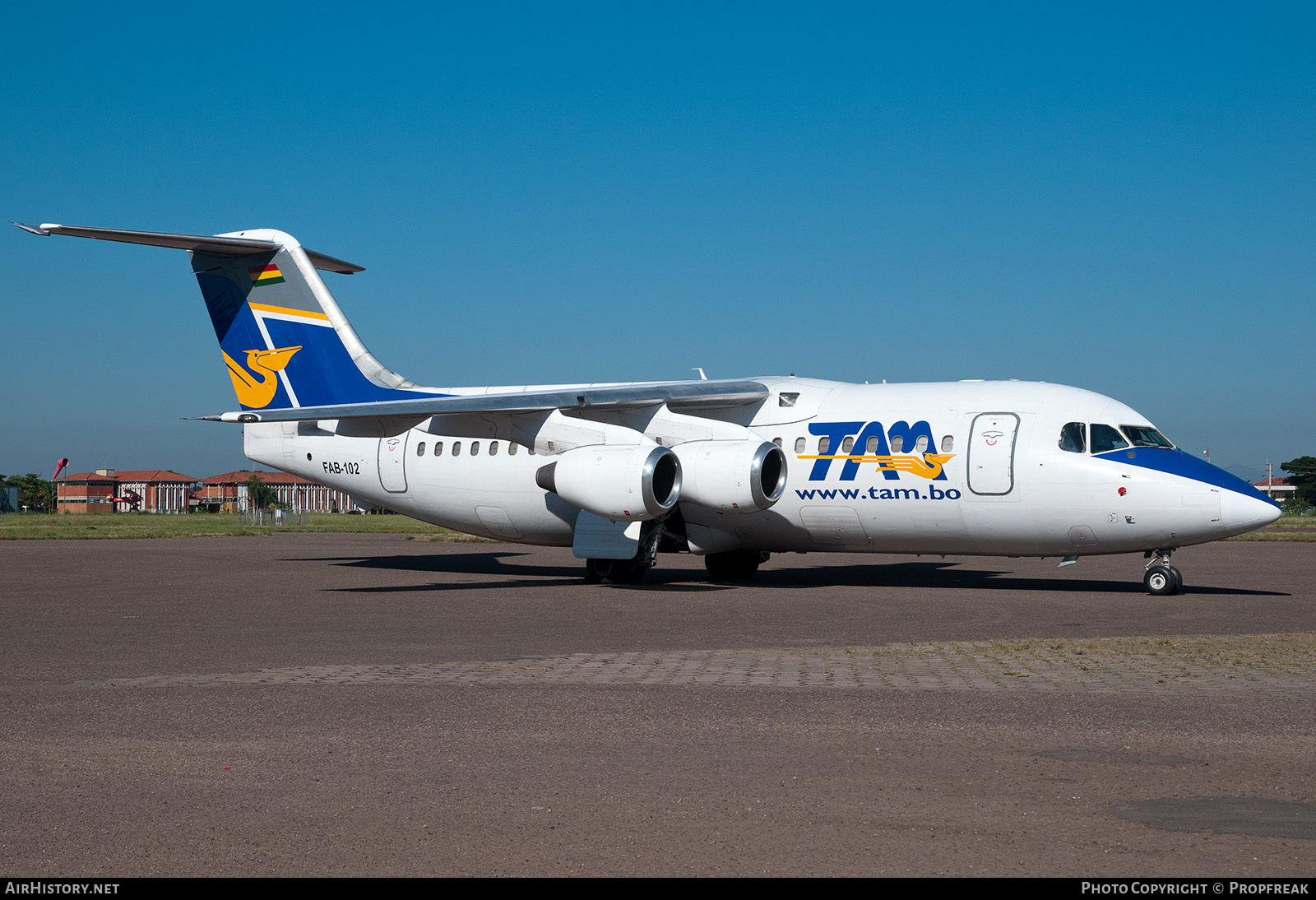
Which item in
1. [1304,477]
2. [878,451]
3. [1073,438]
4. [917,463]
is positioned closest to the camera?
[1073,438]

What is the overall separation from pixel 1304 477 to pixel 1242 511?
139130mm

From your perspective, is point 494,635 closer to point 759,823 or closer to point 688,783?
point 688,783

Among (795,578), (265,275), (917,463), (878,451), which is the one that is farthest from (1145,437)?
(265,275)

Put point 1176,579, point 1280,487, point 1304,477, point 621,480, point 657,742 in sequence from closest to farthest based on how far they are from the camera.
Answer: point 657,742, point 1176,579, point 621,480, point 1304,477, point 1280,487

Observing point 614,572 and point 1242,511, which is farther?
point 614,572

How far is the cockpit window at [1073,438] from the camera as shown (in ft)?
61.0

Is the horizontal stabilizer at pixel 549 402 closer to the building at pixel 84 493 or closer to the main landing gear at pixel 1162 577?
the main landing gear at pixel 1162 577

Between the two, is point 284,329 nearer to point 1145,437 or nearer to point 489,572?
point 489,572

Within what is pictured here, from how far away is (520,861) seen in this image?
484 cm

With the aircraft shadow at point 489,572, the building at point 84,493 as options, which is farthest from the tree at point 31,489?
the aircraft shadow at point 489,572

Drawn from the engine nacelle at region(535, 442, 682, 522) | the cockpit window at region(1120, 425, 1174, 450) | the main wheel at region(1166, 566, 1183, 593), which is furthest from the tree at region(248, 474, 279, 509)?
the main wheel at region(1166, 566, 1183, 593)

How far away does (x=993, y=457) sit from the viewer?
18.9 metres

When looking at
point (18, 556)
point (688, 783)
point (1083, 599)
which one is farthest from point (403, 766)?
point (18, 556)

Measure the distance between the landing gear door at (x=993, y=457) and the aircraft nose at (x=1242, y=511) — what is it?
3.00 meters
